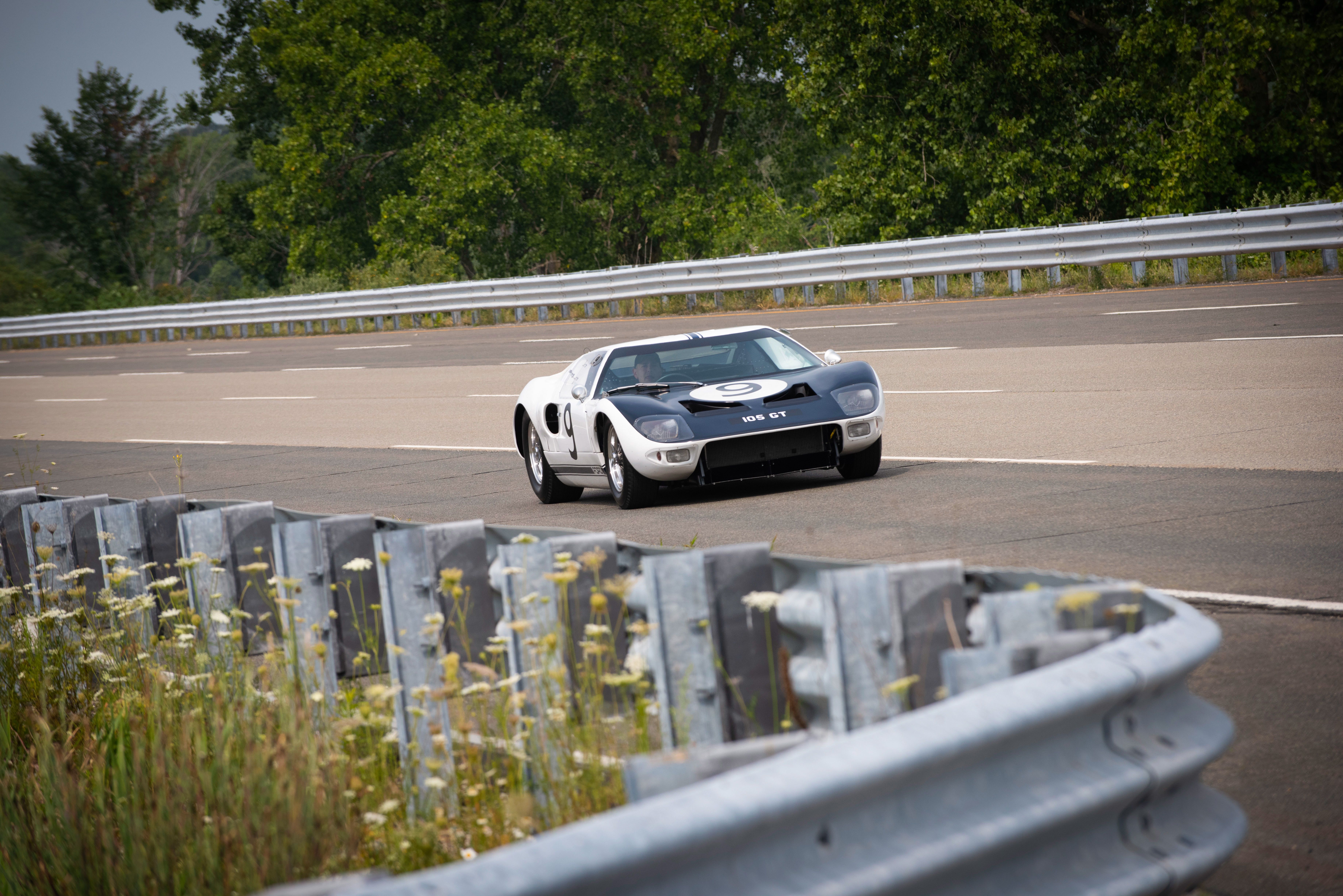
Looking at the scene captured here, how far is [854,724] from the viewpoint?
3242 mm

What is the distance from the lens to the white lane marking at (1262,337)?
15.4 meters

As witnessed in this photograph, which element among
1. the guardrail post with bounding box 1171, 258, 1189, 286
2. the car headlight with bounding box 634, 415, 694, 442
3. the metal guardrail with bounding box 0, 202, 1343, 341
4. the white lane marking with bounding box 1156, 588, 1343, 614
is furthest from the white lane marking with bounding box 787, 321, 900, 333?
the white lane marking with bounding box 1156, 588, 1343, 614

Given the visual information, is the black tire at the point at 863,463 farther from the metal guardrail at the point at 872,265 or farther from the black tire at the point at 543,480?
the metal guardrail at the point at 872,265

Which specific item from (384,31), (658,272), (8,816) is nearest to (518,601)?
(8,816)

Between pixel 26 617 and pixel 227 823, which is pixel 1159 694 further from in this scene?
pixel 26 617

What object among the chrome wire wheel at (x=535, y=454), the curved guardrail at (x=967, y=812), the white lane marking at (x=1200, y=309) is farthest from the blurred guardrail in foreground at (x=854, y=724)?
the white lane marking at (x=1200, y=309)

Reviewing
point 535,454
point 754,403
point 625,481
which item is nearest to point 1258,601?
point 754,403

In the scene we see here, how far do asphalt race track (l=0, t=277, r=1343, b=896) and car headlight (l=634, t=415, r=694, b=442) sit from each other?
0.57 m

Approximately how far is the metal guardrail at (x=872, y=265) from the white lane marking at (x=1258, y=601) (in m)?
16.2

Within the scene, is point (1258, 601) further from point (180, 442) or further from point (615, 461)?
point (180, 442)

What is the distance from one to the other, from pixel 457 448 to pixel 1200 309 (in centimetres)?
1008

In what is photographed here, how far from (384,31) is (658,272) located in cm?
2299

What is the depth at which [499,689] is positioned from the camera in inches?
162

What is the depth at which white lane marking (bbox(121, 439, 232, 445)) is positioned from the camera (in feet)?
62.1
